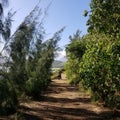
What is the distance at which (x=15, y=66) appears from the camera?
12586 mm

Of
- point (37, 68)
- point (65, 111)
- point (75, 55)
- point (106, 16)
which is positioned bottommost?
point (65, 111)

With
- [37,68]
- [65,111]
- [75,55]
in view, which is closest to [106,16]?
[65,111]

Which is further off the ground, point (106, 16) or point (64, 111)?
point (106, 16)

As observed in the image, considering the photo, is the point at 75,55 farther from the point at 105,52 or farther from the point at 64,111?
the point at 105,52

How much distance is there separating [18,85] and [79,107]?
8.28 meters

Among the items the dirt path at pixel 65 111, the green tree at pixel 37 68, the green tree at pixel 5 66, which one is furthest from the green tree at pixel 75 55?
the green tree at pixel 5 66

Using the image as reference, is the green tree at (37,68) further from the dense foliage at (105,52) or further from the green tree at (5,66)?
the green tree at (5,66)

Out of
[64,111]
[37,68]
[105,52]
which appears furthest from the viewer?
[37,68]

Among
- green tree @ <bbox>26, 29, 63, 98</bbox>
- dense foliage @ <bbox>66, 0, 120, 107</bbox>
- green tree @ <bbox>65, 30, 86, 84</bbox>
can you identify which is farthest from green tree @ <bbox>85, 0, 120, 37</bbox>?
green tree @ <bbox>65, 30, 86, 84</bbox>

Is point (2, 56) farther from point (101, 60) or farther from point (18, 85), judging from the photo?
point (101, 60)

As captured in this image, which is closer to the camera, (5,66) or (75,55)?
(5,66)

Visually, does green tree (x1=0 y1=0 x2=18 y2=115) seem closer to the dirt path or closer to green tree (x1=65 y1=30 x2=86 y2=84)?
the dirt path

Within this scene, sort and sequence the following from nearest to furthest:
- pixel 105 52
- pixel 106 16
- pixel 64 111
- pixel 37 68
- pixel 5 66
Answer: pixel 5 66 < pixel 105 52 < pixel 106 16 < pixel 64 111 < pixel 37 68

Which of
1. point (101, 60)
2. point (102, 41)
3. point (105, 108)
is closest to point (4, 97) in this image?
point (101, 60)
